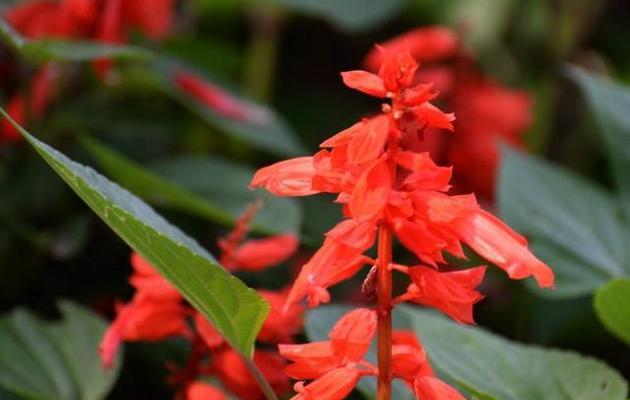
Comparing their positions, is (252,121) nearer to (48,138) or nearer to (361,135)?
(48,138)

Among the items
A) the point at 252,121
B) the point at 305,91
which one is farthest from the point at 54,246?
the point at 305,91

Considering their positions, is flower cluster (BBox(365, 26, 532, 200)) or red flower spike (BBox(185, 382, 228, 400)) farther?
flower cluster (BBox(365, 26, 532, 200))

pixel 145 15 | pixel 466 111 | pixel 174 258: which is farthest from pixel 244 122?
pixel 174 258

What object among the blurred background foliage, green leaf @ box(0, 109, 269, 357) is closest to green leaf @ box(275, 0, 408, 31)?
the blurred background foliage

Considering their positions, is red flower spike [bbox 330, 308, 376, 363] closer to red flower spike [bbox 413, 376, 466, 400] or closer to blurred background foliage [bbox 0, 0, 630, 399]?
red flower spike [bbox 413, 376, 466, 400]

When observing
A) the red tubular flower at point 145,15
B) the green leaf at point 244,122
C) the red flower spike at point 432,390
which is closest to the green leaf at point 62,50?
the red tubular flower at point 145,15

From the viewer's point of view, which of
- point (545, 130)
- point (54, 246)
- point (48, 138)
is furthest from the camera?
point (545, 130)

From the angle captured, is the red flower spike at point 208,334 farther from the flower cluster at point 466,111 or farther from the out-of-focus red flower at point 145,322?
the flower cluster at point 466,111
